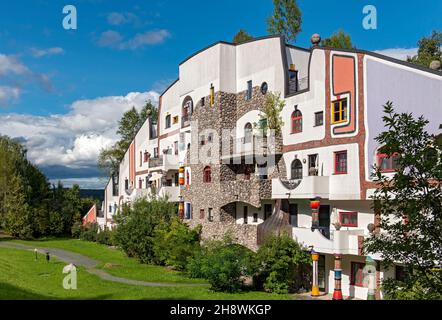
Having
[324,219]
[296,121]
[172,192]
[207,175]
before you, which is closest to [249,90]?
[296,121]

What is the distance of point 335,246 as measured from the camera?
22359mm

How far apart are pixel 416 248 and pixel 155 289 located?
18375 millimetres

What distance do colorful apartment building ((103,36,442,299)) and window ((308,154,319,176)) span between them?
7cm

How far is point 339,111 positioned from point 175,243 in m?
14.7

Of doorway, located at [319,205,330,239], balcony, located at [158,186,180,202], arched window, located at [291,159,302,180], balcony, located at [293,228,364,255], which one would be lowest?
→ balcony, located at [293,228,364,255]

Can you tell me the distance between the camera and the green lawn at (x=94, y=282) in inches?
848

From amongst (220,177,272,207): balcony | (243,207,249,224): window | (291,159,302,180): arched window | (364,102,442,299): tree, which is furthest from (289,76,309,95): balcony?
(364,102,442,299): tree

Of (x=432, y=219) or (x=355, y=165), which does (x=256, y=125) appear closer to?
(x=355, y=165)

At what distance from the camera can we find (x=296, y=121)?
27141 millimetres

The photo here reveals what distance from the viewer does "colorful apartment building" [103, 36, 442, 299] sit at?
21.9m

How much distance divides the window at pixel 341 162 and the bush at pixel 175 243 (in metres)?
11.4

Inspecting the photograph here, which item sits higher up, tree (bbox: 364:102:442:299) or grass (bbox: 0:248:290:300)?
tree (bbox: 364:102:442:299)

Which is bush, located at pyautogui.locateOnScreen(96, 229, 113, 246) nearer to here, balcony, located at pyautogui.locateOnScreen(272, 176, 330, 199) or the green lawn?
the green lawn
